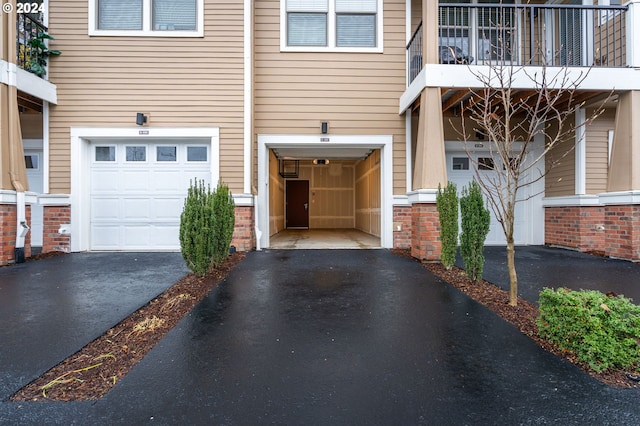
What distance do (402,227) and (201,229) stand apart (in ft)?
14.6

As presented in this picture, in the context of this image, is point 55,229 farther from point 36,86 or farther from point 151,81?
point 151,81

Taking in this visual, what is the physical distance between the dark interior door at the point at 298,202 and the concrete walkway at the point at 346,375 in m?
11.7

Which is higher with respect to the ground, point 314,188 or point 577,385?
point 314,188

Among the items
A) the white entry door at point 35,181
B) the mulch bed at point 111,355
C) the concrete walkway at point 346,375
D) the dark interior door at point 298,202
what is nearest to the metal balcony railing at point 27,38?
the white entry door at point 35,181

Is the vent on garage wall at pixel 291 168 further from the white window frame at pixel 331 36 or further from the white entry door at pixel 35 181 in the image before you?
the white entry door at pixel 35 181

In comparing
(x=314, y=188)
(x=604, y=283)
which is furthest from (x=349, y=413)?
(x=314, y=188)

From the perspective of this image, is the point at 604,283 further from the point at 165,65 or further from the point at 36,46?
the point at 36,46

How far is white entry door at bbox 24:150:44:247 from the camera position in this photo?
741 centimetres

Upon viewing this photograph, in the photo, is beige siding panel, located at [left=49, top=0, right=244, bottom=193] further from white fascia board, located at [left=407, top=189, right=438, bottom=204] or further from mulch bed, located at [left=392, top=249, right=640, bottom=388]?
mulch bed, located at [left=392, top=249, right=640, bottom=388]

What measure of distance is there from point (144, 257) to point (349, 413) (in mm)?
5830

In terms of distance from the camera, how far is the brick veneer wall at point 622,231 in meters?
5.76

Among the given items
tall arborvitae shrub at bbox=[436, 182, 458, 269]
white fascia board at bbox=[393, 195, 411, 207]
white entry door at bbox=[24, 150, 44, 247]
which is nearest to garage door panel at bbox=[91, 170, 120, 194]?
white entry door at bbox=[24, 150, 44, 247]

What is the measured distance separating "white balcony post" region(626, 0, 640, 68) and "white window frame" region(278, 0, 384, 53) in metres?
4.27

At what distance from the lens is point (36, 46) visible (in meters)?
6.52
